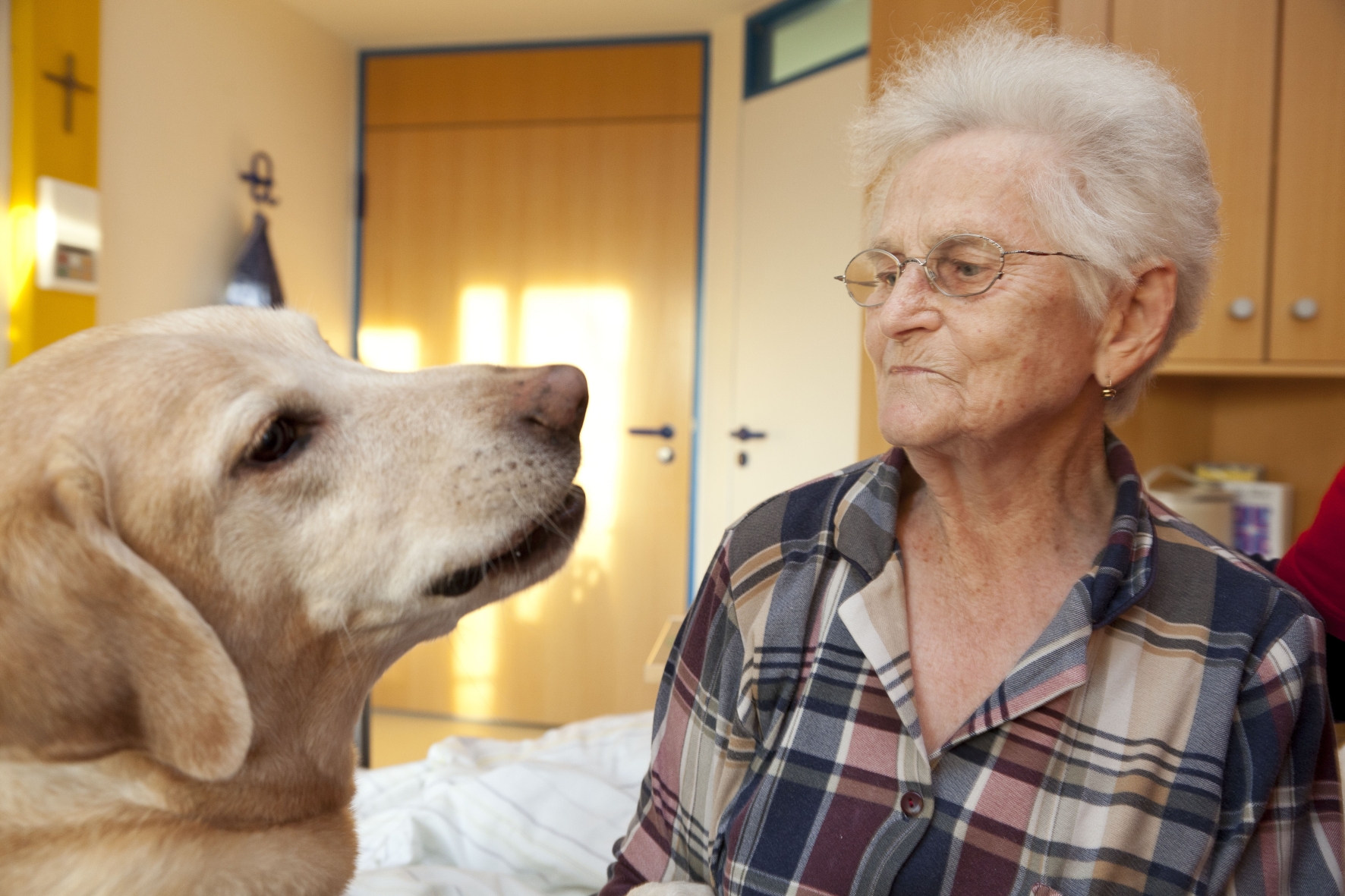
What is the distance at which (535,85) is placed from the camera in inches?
155

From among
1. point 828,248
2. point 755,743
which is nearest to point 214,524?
point 755,743

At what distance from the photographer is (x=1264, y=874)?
0.84m

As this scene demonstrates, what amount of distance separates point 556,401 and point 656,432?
2.99 m

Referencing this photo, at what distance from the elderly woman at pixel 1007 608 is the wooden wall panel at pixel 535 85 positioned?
2.89 metres

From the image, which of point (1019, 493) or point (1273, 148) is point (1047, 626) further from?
point (1273, 148)

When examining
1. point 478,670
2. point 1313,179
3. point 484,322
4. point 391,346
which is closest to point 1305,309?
point 1313,179

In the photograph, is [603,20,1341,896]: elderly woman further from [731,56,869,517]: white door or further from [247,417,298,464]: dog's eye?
[731,56,869,517]: white door

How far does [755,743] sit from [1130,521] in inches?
18.1

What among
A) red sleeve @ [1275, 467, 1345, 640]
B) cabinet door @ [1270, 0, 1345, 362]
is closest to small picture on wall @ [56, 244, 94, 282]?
red sleeve @ [1275, 467, 1345, 640]

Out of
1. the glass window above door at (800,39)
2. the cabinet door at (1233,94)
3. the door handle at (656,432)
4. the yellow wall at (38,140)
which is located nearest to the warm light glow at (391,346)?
the door handle at (656,432)

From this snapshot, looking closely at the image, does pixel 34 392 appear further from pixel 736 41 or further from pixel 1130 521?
pixel 736 41

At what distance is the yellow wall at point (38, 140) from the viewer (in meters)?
2.41

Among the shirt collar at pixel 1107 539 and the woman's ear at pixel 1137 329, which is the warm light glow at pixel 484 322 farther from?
the woman's ear at pixel 1137 329

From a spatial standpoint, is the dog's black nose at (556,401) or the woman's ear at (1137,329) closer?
the dog's black nose at (556,401)
